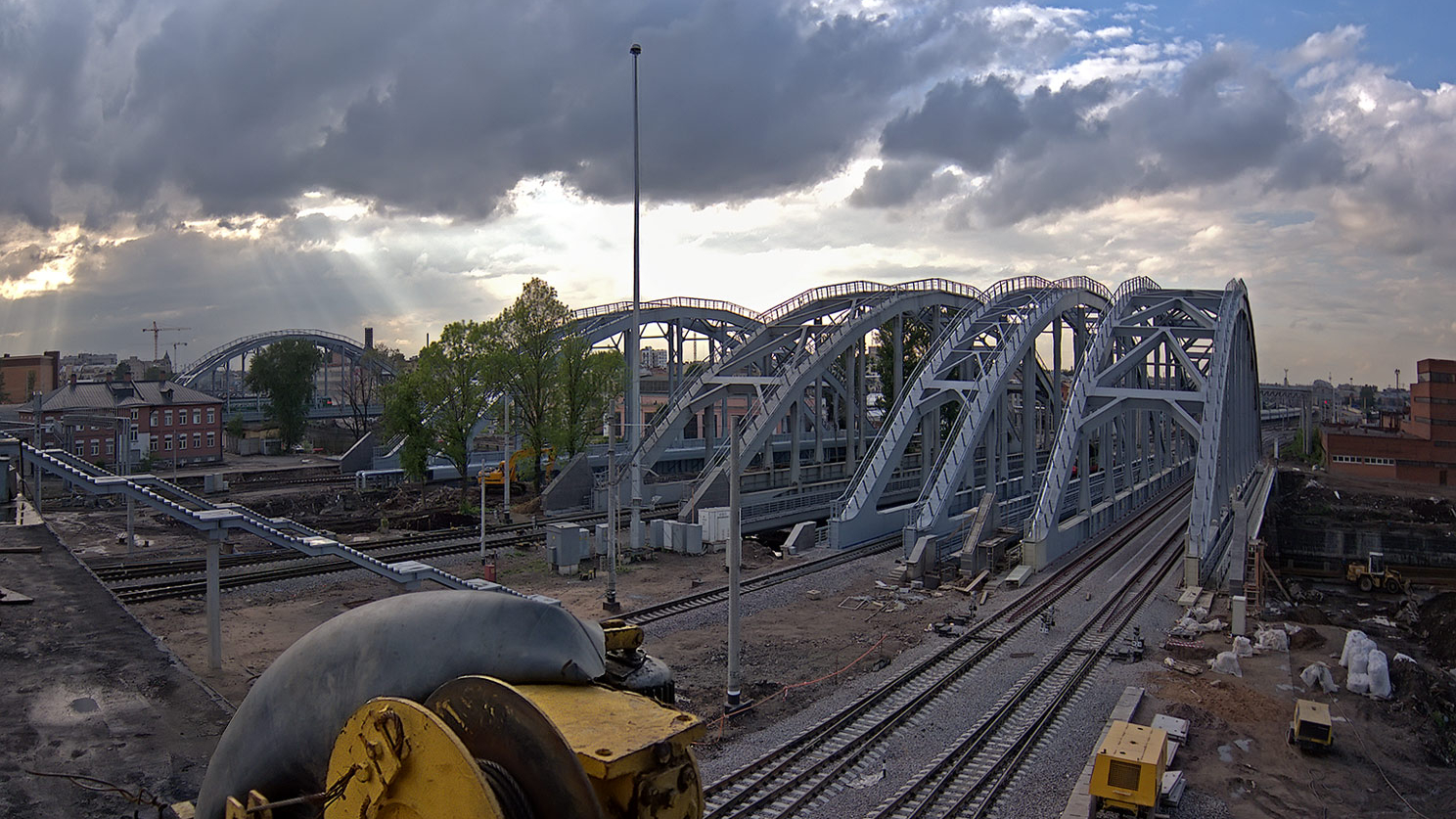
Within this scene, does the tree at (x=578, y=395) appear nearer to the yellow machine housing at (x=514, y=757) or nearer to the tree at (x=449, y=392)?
the tree at (x=449, y=392)

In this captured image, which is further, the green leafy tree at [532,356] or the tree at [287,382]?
the tree at [287,382]

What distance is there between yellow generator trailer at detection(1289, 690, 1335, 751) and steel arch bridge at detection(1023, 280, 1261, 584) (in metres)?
11.2

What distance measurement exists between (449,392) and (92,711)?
29773mm

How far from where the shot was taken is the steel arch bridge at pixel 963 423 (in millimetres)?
30297

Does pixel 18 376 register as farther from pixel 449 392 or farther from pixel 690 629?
pixel 690 629

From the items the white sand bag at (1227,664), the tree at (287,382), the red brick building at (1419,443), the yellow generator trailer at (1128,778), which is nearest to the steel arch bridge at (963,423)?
the white sand bag at (1227,664)

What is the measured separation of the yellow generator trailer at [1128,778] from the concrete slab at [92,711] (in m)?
9.92

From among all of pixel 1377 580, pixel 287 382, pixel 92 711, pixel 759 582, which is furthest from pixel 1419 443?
pixel 287 382

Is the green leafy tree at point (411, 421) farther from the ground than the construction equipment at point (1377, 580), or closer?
farther from the ground

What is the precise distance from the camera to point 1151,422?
4922 cm

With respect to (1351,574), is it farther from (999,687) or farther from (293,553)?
(293,553)

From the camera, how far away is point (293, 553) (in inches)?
1098

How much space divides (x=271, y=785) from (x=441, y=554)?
24609 millimetres

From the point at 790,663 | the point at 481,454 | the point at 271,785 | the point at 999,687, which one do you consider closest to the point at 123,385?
the point at 481,454
